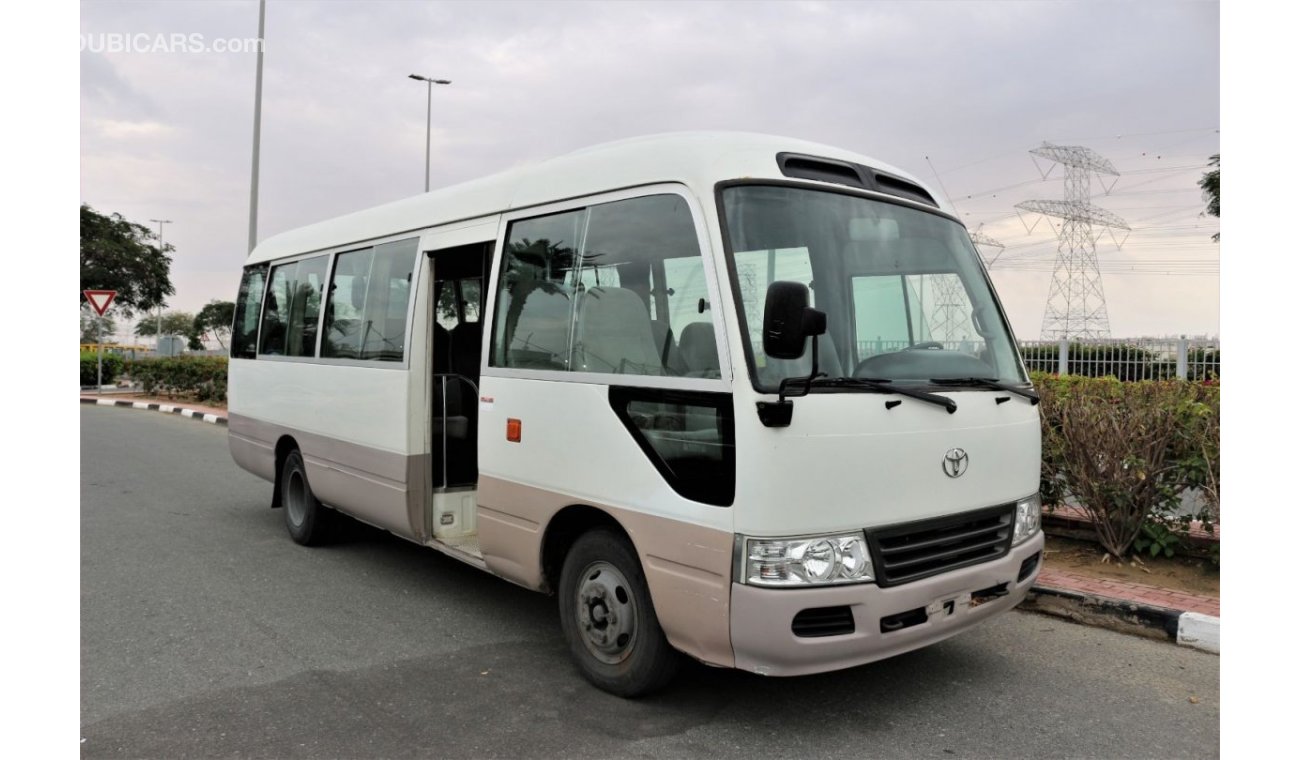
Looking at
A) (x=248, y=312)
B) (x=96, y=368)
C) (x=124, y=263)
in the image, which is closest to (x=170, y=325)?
(x=124, y=263)

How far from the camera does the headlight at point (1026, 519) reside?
14.3ft

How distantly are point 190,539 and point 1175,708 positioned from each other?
24.1ft

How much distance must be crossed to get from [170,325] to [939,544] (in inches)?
3463

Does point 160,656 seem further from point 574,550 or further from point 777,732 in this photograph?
point 777,732

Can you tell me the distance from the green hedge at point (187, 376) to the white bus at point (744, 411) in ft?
64.2

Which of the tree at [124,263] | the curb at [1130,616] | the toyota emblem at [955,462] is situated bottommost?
the curb at [1130,616]

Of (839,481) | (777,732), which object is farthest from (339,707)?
(839,481)

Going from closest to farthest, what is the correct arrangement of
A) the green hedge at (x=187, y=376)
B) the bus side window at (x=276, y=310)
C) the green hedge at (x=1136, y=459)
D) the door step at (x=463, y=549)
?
the door step at (x=463, y=549)
the green hedge at (x=1136, y=459)
the bus side window at (x=276, y=310)
the green hedge at (x=187, y=376)

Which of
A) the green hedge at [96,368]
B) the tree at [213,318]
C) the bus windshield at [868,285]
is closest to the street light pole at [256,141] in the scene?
the green hedge at [96,368]

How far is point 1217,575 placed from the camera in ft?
19.0

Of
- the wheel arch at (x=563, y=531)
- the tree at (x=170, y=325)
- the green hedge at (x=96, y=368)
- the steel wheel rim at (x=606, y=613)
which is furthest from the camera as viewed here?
the tree at (x=170, y=325)

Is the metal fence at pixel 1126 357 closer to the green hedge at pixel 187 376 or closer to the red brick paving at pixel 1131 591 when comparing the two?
the red brick paving at pixel 1131 591

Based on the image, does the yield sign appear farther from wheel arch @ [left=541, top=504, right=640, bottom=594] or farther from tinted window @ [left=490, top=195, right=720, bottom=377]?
wheel arch @ [left=541, top=504, right=640, bottom=594]

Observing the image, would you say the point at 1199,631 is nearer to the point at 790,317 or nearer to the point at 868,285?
the point at 868,285
